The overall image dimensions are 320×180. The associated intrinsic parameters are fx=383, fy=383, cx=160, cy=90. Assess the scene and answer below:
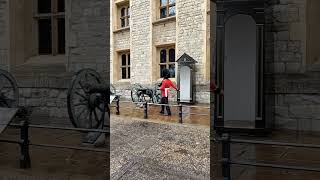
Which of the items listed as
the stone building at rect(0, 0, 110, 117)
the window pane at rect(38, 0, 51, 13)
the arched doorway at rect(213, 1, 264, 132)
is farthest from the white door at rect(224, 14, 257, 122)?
the window pane at rect(38, 0, 51, 13)

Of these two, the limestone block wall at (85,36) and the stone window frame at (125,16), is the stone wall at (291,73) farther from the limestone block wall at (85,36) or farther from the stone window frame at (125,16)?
the stone window frame at (125,16)

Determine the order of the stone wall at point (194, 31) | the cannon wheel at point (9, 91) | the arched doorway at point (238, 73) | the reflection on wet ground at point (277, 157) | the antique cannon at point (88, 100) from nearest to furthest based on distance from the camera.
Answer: the stone wall at point (194, 31) < the arched doorway at point (238, 73) < the antique cannon at point (88, 100) < the reflection on wet ground at point (277, 157) < the cannon wheel at point (9, 91)

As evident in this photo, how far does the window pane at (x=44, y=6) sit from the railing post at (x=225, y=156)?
1055 mm

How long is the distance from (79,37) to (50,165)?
0.56m

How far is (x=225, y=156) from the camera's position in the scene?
130cm

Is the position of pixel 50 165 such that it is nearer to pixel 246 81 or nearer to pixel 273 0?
pixel 246 81

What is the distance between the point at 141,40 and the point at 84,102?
86cm

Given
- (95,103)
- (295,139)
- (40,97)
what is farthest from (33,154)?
(295,139)

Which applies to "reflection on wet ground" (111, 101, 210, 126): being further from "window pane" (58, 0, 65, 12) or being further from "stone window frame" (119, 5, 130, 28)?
"window pane" (58, 0, 65, 12)

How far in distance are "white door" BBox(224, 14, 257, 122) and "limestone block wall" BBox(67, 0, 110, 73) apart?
1.46 feet

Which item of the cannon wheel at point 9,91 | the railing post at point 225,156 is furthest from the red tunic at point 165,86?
the cannon wheel at point 9,91

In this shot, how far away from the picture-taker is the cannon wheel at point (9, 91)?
179 cm

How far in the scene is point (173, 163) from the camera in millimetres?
736

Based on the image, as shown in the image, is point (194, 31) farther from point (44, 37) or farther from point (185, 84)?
point (44, 37)
